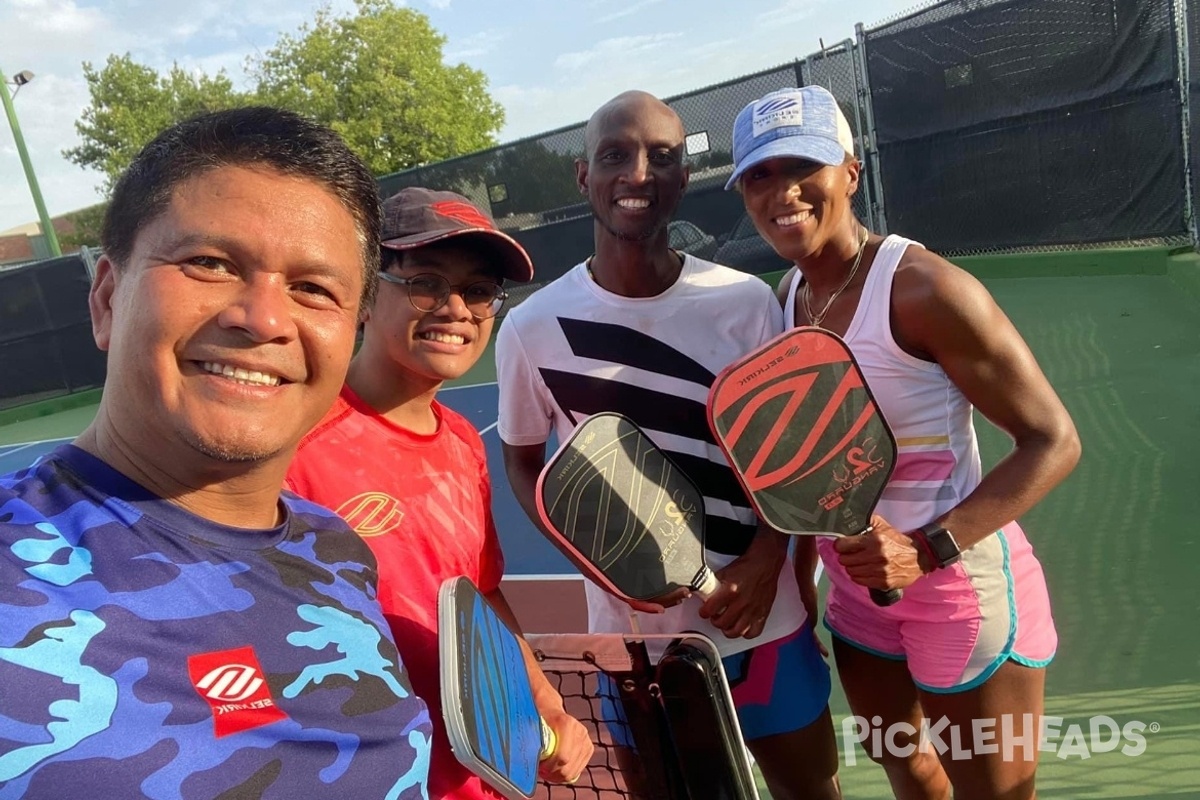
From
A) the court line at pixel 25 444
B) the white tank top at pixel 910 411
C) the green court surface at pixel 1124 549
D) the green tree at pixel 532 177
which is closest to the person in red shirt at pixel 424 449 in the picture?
the white tank top at pixel 910 411

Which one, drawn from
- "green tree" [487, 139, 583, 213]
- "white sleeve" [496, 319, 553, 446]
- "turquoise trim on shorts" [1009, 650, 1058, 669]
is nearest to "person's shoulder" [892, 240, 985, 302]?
"turquoise trim on shorts" [1009, 650, 1058, 669]

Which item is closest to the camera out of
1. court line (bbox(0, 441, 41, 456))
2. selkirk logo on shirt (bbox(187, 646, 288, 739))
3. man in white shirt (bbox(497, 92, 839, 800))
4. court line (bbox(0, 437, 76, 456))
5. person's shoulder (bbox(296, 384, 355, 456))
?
selkirk logo on shirt (bbox(187, 646, 288, 739))

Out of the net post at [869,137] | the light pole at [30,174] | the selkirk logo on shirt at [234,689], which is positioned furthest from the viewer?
the light pole at [30,174]

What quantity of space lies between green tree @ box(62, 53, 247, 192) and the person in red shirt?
31895 mm

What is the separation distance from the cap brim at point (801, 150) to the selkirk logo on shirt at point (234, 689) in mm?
1675

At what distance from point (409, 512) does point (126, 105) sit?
1349 inches

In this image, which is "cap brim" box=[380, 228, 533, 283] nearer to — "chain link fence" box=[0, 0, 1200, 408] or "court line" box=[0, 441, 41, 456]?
"chain link fence" box=[0, 0, 1200, 408]

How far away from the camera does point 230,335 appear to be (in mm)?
1168

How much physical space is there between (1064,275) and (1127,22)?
268 centimetres

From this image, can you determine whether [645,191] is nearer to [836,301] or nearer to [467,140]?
[836,301]

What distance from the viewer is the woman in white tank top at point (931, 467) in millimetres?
1890

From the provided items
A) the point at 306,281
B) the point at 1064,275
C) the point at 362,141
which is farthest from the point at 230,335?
the point at 362,141

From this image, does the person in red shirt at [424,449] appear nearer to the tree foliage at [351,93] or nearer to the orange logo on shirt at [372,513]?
the orange logo on shirt at [372,513]

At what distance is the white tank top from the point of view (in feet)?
6.43
